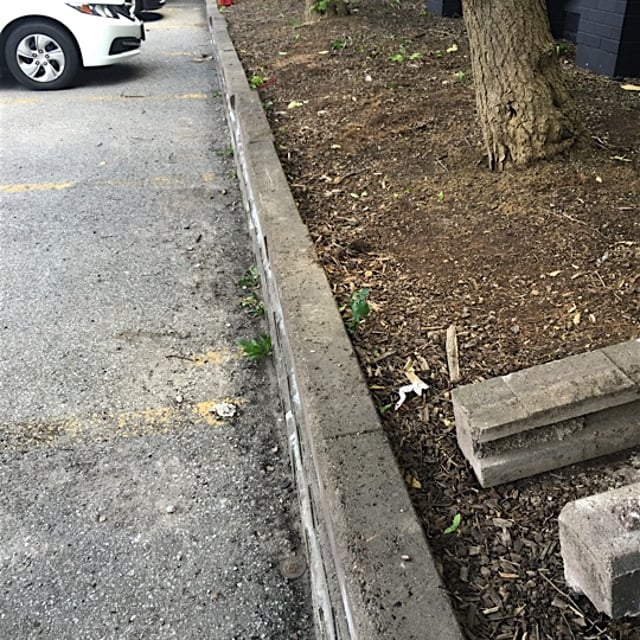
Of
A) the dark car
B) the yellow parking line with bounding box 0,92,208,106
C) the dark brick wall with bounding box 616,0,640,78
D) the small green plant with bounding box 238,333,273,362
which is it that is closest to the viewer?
the small green plant with bounding box 238,333,273,362

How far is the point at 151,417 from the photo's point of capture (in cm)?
377

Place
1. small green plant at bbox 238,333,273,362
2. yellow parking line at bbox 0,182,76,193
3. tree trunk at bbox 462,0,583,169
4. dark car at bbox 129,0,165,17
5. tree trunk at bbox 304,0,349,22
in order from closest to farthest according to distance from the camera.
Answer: small green plant at bbox 238,333,273,362 → tree trunk at bbox 462,0,583,169 → yellow parking line at bbox 0,182,76,193 → tree trunk at bbox 304,0,349,22 → dark car at bbox 129,0,165,17

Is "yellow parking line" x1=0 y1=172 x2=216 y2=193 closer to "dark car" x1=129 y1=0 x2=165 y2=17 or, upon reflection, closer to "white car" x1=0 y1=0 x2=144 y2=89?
"white car" x1=0 y1=0 x2=144 y2=89

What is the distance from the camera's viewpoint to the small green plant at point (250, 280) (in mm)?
5039

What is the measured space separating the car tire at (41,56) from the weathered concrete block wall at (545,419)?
345 inches

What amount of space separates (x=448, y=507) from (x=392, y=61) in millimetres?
6387

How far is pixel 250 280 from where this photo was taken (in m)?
5.09

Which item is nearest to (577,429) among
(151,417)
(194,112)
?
(151,417)

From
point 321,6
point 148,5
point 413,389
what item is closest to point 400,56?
point 321,6

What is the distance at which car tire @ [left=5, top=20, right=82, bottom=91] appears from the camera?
9.64m

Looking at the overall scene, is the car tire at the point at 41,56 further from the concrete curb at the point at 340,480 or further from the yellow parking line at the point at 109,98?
the concrete curb at the point at 340,480

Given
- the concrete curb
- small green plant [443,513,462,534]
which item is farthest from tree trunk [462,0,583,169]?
small green plant [443,513,462,534]

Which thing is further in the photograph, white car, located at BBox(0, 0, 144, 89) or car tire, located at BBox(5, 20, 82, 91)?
car tire, located at BBox(5, 20, 82, 91)

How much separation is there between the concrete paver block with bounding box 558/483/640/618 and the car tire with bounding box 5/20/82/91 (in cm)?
939
